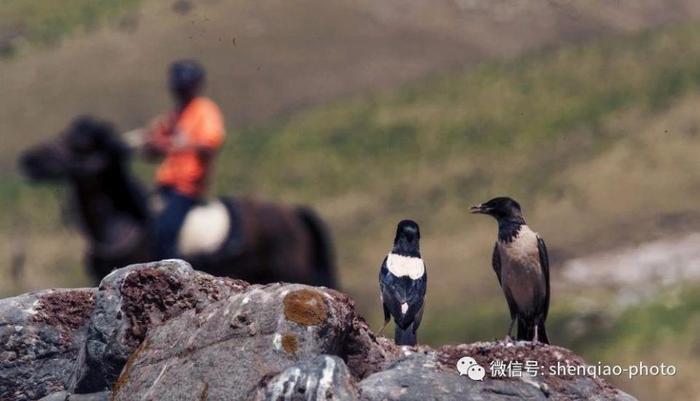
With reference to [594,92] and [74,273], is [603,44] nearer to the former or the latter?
[594,92]

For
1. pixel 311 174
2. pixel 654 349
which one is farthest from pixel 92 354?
pixel 311 174

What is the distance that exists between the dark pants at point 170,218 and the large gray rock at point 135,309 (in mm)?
9950

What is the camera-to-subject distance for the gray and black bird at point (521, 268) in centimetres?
1919

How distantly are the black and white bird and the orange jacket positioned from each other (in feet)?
27.8

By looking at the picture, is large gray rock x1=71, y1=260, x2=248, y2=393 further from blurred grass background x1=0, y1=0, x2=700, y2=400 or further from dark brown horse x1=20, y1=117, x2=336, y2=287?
blurred grass background x1=0, y1=0, x2=700, y2=400

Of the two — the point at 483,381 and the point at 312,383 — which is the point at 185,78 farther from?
the point at 312,383

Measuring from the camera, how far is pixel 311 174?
275ft

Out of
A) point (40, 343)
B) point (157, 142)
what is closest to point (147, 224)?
point (157, 142)

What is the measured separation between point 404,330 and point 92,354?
A: 9.13 feet

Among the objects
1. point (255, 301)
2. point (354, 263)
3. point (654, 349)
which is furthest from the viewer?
point (354, 263)

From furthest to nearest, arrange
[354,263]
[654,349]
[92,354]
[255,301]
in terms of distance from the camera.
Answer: [354,263], [654,349], [92,354], [255,301]

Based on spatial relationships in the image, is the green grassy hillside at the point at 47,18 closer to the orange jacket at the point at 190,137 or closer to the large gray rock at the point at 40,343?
the orange jacket at the point at 190,137

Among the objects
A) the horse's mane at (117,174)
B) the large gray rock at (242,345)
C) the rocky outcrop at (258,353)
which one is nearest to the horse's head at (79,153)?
the horse's mane at (117,174)

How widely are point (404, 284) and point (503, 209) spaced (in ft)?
4.52
